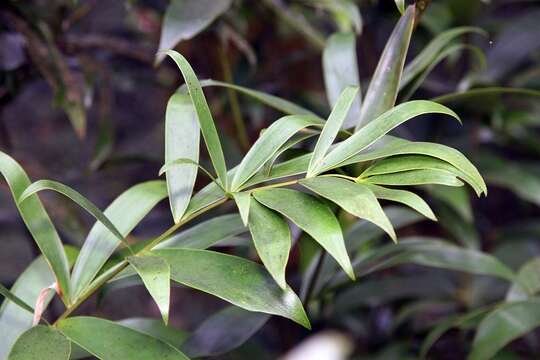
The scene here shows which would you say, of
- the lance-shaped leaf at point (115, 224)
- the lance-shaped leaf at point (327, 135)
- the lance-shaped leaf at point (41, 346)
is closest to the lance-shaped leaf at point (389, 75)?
the lance-shaped leaf at point (327, 135)

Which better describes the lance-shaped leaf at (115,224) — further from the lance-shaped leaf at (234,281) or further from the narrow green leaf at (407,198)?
the narrow green leaf at (407,198)

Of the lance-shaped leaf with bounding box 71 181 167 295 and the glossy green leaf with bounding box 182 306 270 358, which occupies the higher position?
the lance-shaped leaf with bounding box 71 181 167 295

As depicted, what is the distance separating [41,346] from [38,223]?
0.40 feet

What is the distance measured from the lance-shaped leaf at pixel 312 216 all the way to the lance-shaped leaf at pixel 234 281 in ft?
0.18

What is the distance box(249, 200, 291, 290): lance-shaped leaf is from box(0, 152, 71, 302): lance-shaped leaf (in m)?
0.16

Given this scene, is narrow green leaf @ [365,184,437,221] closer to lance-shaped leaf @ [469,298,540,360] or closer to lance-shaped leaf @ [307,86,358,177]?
lance-shaped leaf @ [307,86,358,177]

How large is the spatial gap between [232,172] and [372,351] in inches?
25.8

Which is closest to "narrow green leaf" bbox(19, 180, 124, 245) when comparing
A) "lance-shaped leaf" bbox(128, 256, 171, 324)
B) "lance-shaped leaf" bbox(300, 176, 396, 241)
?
"lance-shaped leaf" bbox(128, 256, 171, 324)

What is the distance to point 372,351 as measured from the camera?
3.69 ft

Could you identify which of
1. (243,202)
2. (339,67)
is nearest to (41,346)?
(243,202)

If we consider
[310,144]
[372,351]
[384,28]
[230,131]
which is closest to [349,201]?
[310,144]

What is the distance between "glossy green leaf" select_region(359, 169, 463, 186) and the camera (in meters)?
0.48

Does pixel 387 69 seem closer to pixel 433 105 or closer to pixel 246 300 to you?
pixel 433 105

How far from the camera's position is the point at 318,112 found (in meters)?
1.11
